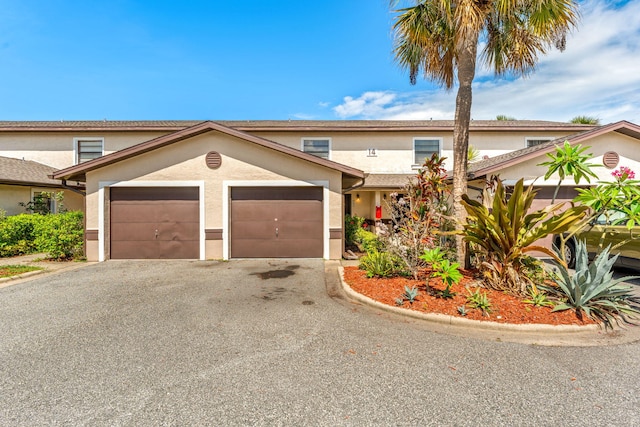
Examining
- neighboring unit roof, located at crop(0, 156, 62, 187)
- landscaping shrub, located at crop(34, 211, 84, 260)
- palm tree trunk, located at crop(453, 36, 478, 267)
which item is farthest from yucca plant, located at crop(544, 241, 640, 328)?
neighboring unit roof, located at crop(0, 156, 62, 187)

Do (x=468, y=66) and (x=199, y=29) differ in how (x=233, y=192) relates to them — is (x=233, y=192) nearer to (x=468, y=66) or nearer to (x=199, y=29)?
(x=199, y=29)

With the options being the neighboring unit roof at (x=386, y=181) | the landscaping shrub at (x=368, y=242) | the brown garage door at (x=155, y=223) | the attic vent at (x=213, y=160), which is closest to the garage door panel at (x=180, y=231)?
the brown garage door at (x=155, y=223)

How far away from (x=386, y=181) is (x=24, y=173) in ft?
53.4

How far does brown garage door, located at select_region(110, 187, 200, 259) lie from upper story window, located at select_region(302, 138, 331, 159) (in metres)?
6.88

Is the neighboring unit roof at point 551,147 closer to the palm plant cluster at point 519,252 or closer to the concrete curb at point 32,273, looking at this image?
the palm plant cluster at point 519,252

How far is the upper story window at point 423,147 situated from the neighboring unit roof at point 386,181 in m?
1.29

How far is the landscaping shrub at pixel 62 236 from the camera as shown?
33.1 feet

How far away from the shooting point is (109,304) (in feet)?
19.5

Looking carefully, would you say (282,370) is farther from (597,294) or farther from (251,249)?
(251,249)

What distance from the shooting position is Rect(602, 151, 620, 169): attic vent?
1173cm

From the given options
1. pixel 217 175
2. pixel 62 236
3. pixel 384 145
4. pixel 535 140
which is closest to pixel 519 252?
pixel 217 175

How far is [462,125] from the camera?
7324mm

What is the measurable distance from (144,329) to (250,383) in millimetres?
2483

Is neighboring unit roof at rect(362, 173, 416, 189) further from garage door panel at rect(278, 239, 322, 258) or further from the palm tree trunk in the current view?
the palm tree trunk
